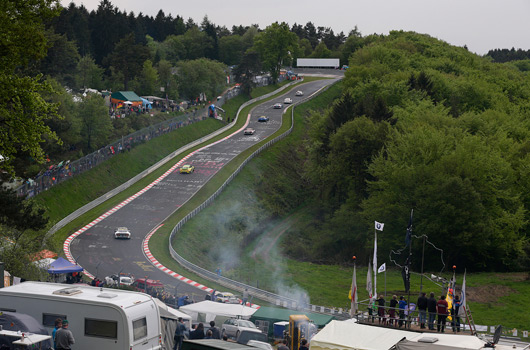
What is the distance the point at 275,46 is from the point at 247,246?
104555 mm

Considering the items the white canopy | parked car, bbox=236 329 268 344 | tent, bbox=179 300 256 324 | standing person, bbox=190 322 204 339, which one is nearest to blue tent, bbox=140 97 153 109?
tent, bbox=179 300 256 324

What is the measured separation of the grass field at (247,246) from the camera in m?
49.3

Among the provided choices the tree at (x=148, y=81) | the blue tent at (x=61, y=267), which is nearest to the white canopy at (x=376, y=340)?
the blue tent at (x=61, y=267)

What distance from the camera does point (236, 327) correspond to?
94.2 ft

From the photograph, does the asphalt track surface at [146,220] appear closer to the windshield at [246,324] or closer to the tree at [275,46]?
the windshield at [246,324]

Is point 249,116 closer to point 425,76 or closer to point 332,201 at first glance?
point 425,76

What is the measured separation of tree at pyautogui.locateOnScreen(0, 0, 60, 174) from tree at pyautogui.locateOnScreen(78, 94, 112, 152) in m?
55.1

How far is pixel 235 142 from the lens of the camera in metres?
102

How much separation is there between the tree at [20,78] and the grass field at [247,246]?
64.5 feet

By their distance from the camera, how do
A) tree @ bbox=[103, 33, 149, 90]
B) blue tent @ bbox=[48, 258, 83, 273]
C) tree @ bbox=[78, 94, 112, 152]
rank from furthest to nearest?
1. tree @ bbox=[103, 33, 149, 90]
2. tree @ bbox=[78, 94, 112, 152]
3. blue tent @ bbox=[48, 258, 83, 273]

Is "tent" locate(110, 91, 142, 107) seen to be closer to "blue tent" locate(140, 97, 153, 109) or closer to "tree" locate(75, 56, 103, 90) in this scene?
"blue tent" locate(140, 97, 153, 109)

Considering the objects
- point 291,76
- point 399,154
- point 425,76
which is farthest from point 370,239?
point 291,76

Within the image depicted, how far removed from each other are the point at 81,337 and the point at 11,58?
12.5 meters

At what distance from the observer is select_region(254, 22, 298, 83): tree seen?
529 feet
